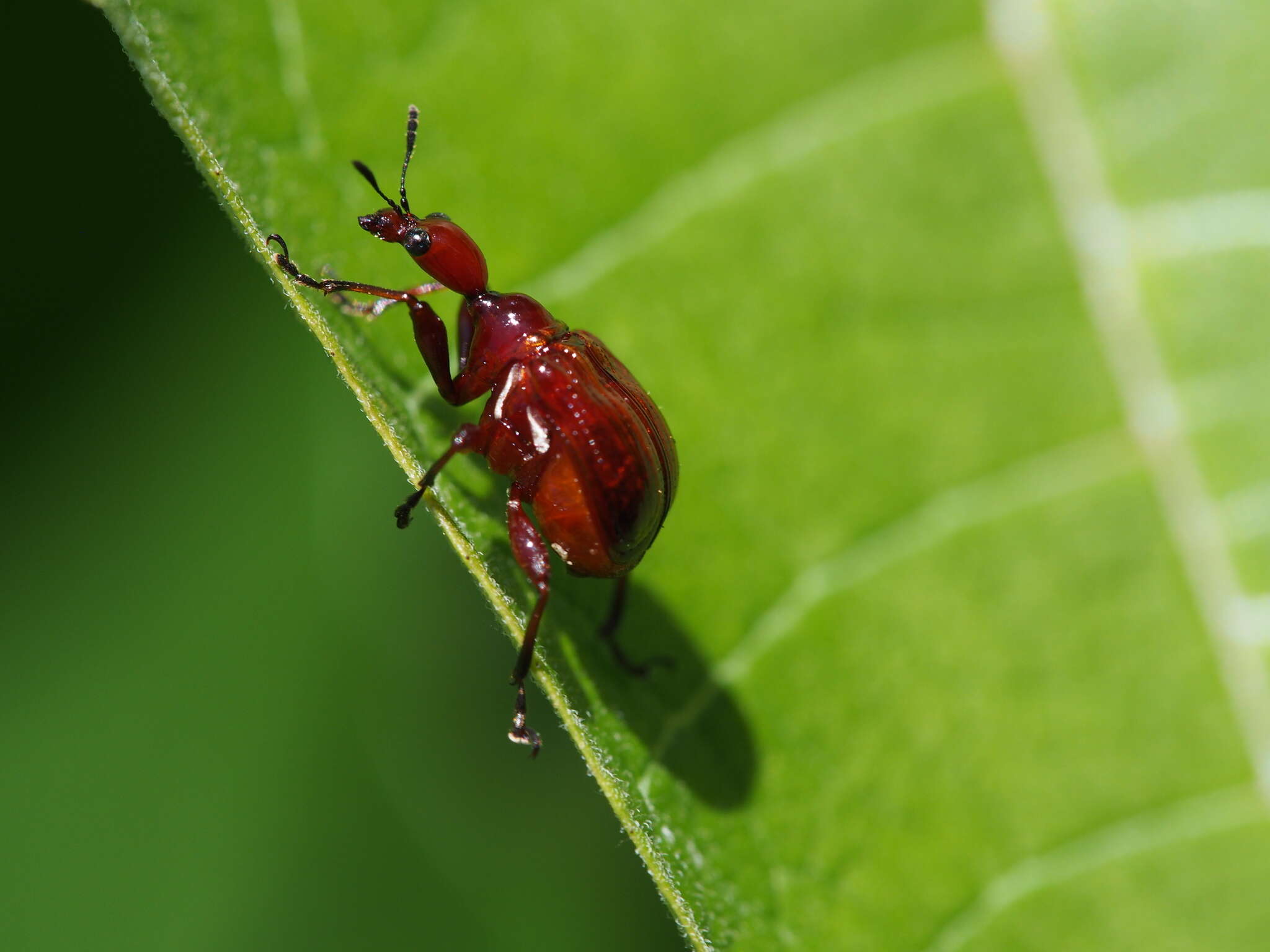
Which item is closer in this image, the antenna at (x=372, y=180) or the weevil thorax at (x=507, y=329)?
the antenna at (x=372, y=180)

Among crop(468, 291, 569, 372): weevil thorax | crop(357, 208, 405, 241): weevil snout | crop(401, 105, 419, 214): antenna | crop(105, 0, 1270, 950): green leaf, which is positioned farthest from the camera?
crop(468, 291, 569, 372): weevil thorax

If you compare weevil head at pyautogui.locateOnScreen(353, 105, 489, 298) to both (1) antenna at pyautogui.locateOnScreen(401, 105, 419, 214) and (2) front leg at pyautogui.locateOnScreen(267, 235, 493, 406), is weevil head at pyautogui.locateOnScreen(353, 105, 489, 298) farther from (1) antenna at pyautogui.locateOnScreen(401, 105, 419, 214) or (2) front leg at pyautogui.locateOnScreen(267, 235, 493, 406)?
(2) front leg at pyautogui.locateOnScreen(267, 235, 493, 406)

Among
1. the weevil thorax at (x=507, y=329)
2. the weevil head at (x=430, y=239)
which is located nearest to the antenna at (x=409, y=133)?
the weevil head at (x=430, y=239)

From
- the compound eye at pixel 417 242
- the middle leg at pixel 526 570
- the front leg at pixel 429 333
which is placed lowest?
the middle leg at pixel 526 570

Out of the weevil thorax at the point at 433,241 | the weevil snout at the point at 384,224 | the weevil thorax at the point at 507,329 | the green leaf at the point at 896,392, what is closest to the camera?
the green leaf at the point at 896,392

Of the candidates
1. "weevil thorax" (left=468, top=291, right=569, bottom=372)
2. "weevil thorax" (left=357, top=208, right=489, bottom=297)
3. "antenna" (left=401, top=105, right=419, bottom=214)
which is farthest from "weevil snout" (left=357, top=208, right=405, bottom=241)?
"weevil thorax" (left=468, top=291, right=569, bottom=372)

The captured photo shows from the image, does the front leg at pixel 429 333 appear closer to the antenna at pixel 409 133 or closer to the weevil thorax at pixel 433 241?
the weevil thorax at pixel 433 241
